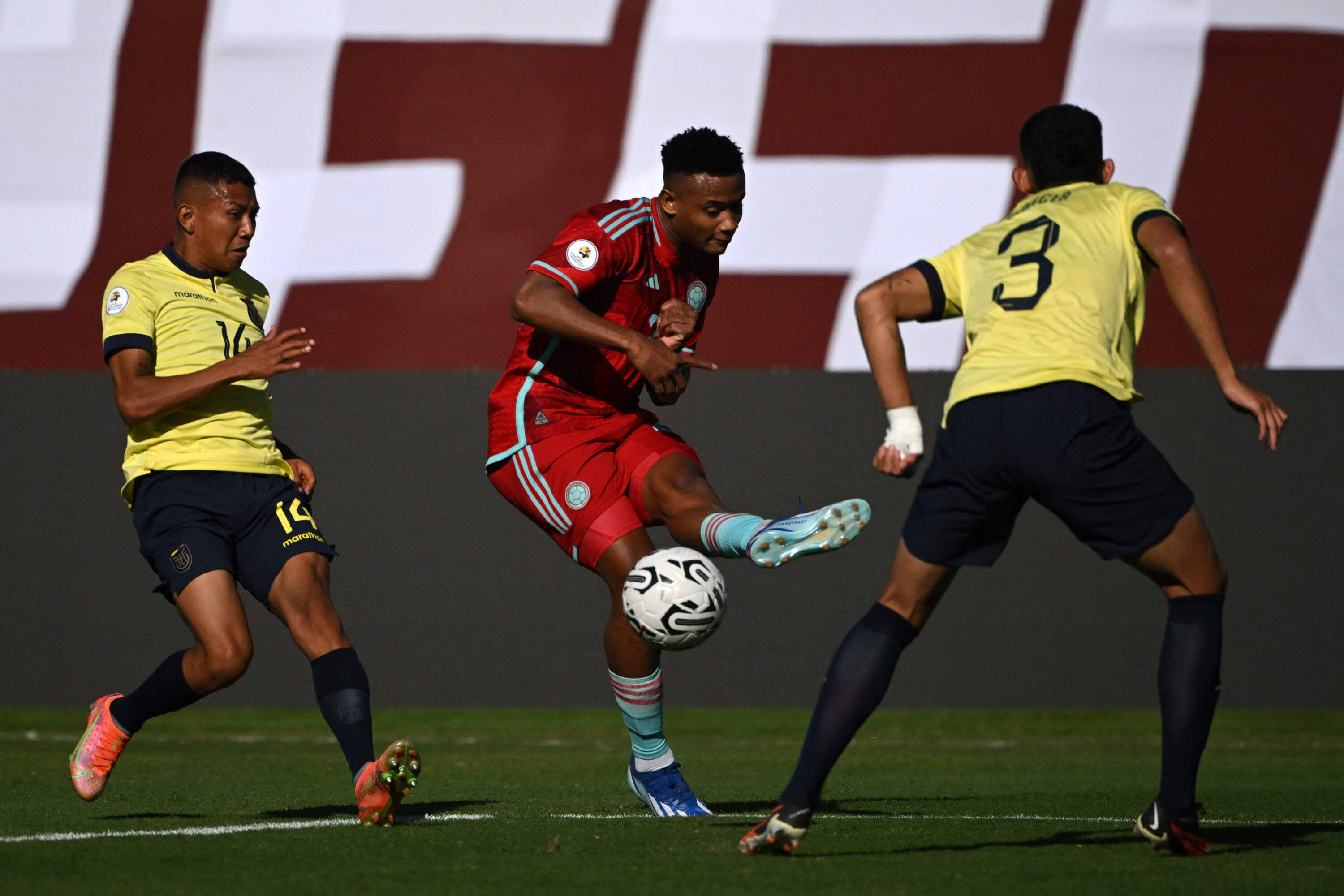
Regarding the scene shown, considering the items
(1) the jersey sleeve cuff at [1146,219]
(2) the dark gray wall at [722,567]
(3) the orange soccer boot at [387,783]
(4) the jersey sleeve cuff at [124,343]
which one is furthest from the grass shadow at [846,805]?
(2) the dark gray wall at [722,567]

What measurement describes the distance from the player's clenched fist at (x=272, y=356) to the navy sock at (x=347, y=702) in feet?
2.74

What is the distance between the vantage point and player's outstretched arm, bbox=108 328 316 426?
14.6 feet

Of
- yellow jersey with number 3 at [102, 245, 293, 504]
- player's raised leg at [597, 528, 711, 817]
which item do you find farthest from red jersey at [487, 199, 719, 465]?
yellow jersey with number 3 at [102, 245, 293, 504]

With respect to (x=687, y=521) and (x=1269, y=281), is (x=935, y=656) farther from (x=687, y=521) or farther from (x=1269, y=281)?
(x=687, y=521)

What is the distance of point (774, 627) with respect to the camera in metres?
9.09

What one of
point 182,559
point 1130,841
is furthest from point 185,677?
point 1130,841

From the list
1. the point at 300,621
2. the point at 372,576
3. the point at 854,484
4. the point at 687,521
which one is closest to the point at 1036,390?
the point at 687,521

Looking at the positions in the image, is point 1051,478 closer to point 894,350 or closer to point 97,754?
point 894,350

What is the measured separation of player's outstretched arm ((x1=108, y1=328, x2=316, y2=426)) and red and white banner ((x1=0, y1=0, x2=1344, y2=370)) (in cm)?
520

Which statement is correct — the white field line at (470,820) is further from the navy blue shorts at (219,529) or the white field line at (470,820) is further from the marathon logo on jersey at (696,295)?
the marathon logo on jersey at (696,295)

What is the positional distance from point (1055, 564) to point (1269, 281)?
230 cm

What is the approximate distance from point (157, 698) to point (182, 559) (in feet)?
1.63

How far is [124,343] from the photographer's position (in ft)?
15.1

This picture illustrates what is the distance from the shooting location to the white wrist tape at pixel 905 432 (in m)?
3.70
